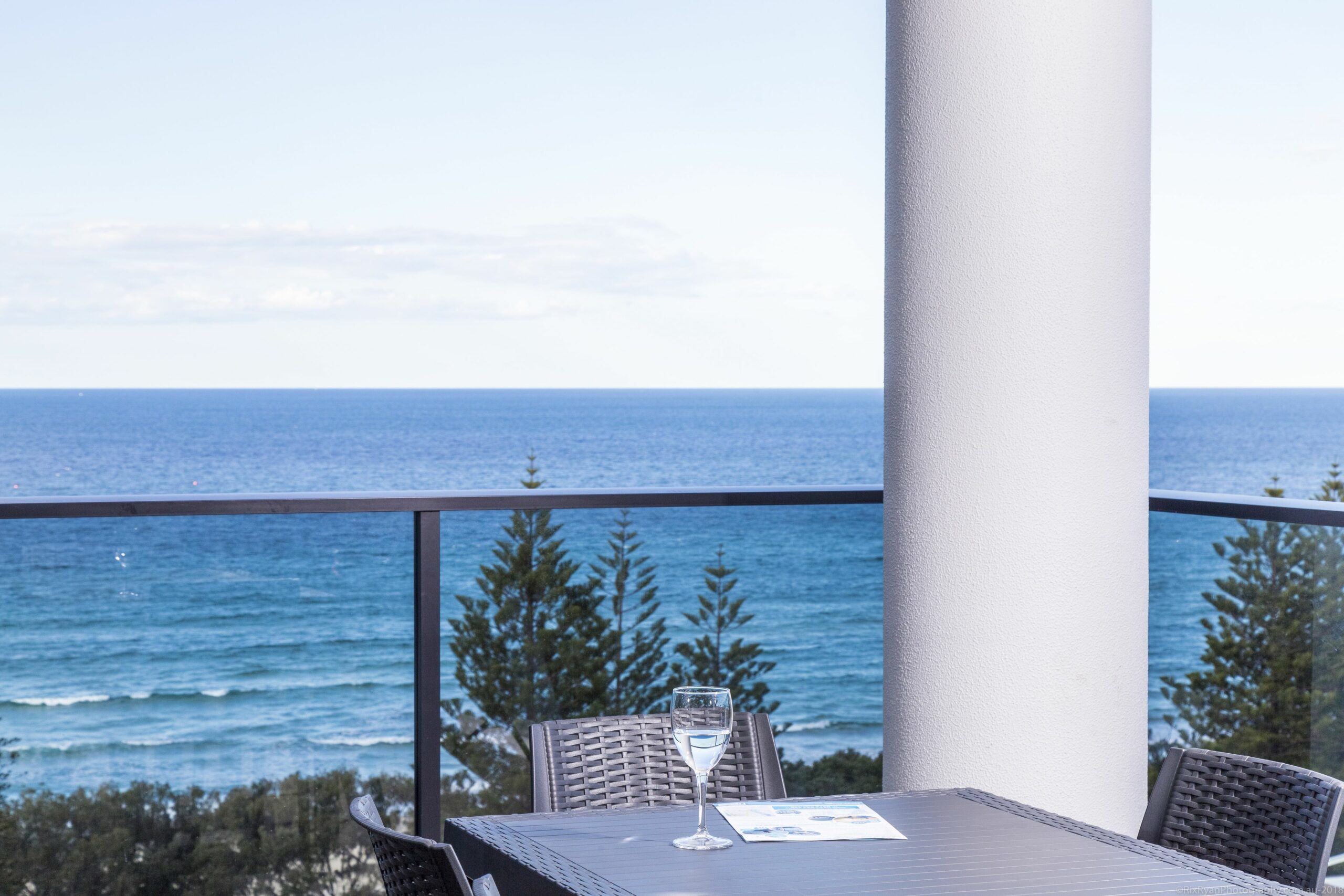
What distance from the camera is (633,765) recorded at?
2270 mm

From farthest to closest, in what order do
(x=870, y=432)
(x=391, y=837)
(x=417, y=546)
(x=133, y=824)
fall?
(x=870, y=432) → (x=417, y=546) → (x=133, y=824) → (x=391, y=837)

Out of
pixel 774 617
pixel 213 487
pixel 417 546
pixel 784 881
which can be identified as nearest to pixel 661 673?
pixel 774 617

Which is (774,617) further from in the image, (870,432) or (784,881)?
(870,432)

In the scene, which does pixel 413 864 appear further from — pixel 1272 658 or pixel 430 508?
pixel 1272 658

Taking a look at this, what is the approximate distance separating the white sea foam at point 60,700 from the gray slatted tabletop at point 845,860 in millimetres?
1724

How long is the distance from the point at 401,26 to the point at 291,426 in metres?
14.3

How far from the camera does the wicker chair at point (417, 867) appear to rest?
1.24 m

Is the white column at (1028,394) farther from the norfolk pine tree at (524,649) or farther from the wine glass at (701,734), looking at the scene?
the wine glass at (701,734)

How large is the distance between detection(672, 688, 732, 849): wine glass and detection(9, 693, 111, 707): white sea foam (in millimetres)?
2002

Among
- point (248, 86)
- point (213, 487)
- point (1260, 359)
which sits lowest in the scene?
point (213, 487)

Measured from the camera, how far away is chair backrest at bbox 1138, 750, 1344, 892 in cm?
174

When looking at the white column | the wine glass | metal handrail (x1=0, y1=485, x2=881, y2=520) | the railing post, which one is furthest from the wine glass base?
the railing post

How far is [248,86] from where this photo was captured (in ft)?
115

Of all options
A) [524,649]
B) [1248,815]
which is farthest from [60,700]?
[1248,815]
